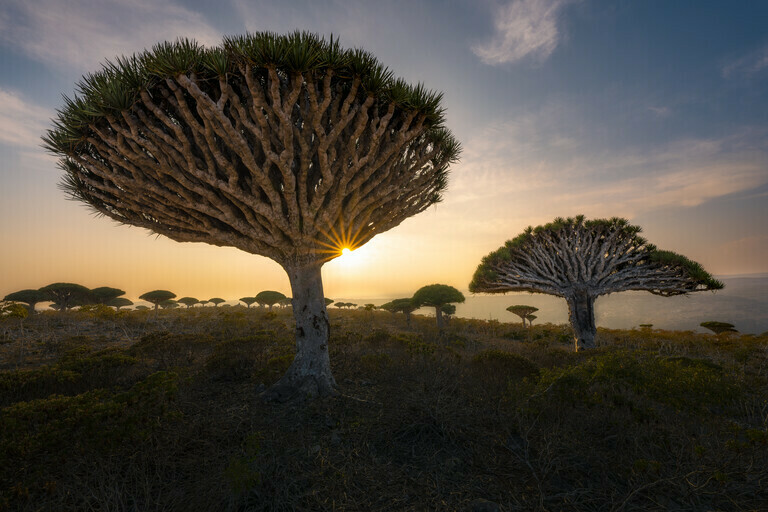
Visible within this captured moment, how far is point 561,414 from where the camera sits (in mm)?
5363


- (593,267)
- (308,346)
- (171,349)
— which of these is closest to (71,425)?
(308,346)

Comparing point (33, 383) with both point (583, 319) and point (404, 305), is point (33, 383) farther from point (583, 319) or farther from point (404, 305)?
point (404, 305)

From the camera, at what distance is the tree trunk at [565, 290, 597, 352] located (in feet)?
48.7

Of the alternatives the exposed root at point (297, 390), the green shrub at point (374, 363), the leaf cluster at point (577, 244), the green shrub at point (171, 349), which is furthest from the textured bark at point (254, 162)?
the leaf cluster at point (577, 244)

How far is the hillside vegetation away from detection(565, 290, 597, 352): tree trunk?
283 inches

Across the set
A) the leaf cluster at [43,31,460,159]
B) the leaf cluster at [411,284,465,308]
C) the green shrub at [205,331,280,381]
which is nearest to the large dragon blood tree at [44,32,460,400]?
the leaf cluster at [43,31,460,159]

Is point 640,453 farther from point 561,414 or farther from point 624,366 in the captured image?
point 624,366

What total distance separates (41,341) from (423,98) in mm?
18213

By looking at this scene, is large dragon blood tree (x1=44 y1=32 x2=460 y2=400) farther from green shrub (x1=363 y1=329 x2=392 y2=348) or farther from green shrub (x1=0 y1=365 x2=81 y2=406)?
green shrub (x1=363 y1=329 x2=392 y2=348)

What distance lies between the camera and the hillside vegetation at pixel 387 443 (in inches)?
127

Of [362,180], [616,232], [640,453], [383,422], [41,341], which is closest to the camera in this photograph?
[640,453]

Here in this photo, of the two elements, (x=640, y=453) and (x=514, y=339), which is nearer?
(x=640, y=453)

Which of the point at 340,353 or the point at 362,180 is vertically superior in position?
the point at 362,180

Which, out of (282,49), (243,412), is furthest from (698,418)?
(282,49)
